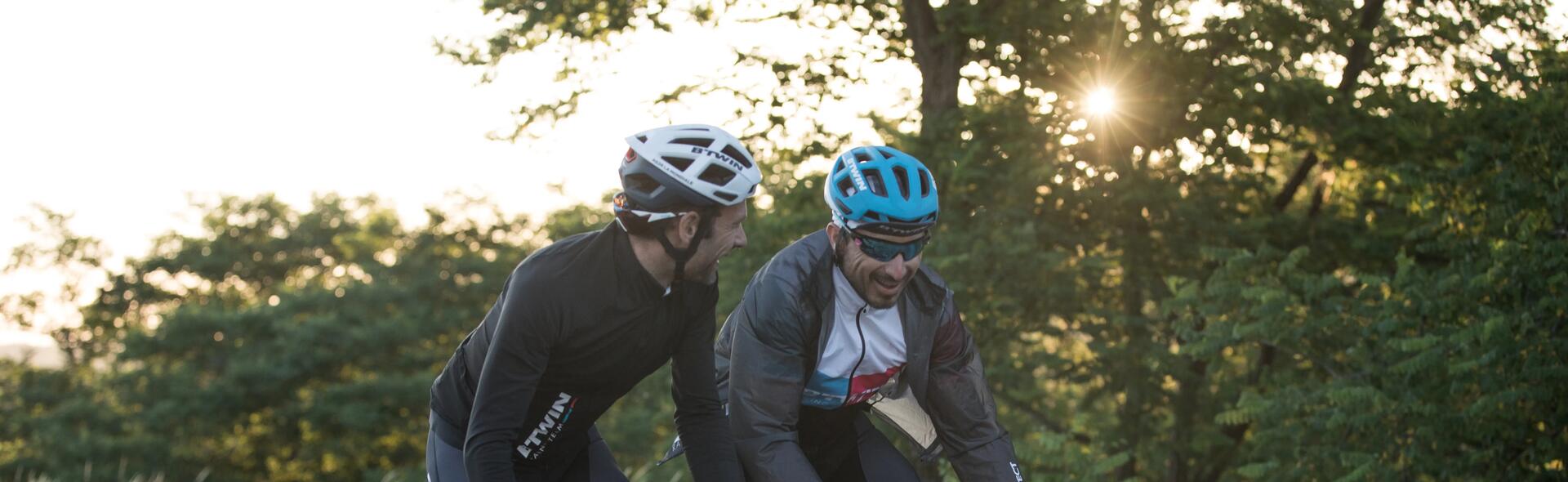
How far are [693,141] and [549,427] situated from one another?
3.19ft

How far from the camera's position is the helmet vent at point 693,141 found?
13.0 ft

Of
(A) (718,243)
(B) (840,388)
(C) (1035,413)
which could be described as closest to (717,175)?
(A) (718,243)

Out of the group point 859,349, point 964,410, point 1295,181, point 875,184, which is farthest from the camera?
point 1295,181

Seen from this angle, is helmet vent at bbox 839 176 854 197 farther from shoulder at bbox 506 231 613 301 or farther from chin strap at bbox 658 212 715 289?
shoulder at bbox 506 231 613 301

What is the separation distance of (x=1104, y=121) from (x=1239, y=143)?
1.73 metres

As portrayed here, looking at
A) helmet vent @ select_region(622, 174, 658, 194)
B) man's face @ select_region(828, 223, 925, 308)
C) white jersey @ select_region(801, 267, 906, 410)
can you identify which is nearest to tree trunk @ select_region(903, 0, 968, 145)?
white jersey @ select_region(801, 267, 906, 410)

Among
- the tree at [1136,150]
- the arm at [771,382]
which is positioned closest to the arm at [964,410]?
the arm at [771,382]

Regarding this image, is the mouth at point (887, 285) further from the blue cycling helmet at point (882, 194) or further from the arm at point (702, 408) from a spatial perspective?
the arm at point (702, 408)

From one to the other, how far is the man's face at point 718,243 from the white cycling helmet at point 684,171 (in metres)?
0.04

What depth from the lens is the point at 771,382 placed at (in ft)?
13.3

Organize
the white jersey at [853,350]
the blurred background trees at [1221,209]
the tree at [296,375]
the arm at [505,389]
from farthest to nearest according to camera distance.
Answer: the tree at [296,375] → the blurred background trees at [1221,209] → the white jersey at [853,350] → the arm at [505,389]

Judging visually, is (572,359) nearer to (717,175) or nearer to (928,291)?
(717,175)

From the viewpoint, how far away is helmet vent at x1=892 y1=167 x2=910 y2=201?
163 inches

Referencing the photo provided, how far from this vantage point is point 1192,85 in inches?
570
